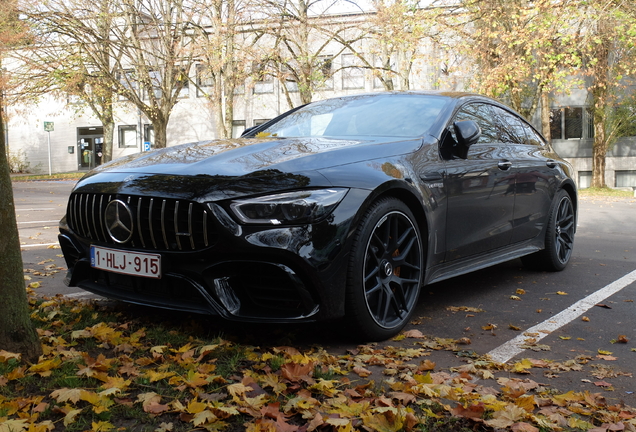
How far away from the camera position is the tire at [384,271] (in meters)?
3.50

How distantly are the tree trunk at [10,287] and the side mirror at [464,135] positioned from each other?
279 cm

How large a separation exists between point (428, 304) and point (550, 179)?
193 centimetres

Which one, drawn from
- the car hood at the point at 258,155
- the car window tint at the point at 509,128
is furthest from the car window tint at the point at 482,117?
the car hood at the point at 258,155

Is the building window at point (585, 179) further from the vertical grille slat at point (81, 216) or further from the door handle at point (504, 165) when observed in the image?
the vertical grille slat at point (81, 216)

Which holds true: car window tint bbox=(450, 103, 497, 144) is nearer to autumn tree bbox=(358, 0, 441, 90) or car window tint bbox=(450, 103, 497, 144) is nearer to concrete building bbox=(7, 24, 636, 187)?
autumn tree bbox=(358, 0, 441, 90)

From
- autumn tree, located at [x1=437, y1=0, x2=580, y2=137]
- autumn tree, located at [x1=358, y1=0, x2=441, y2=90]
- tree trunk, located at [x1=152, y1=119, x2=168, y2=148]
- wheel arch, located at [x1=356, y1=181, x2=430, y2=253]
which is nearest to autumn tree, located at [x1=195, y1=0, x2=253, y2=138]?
tree trunk, located at [x1=152, y1=119, x2=168, y2=148]

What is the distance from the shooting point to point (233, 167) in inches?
135

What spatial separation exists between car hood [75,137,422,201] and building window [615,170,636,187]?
93.1 ft

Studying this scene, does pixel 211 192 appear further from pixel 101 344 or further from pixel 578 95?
pixel 578 95

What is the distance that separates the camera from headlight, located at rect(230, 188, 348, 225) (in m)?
3.23

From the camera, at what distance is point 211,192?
3262 millimetres

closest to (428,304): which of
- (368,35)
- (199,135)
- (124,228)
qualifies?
(124,228)

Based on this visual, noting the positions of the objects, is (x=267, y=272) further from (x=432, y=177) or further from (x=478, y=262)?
(x=478, y=262)

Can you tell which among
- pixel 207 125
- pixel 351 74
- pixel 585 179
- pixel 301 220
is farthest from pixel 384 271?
pixel 207 125
